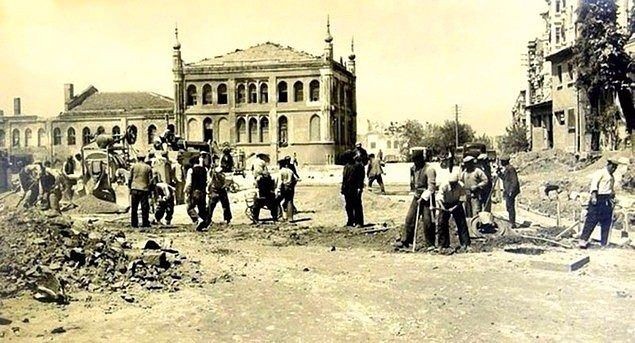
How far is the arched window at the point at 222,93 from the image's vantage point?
203 feet

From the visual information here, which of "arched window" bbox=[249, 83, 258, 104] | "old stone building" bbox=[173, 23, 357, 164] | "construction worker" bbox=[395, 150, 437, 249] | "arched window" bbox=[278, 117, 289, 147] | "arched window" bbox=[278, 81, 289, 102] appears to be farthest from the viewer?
"arched window" bbox=[249, 83, 258, 104]

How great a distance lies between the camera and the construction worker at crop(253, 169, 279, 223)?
16.8m

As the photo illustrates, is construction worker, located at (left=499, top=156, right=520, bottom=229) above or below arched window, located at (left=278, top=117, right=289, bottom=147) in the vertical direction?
below

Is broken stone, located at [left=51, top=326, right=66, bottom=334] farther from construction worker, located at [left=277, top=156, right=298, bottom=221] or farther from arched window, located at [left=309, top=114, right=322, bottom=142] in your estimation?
arched window, located at [left=309, top=114, right=322, bottom=142]

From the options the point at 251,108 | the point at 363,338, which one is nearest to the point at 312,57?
the point at 251,108

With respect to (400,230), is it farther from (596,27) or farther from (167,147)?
(596,27)

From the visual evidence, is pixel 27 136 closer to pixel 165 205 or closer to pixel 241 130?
pixel 241 130

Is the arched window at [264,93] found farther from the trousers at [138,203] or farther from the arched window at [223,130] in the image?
the trousers at [138,203]

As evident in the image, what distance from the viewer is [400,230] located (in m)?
13.7

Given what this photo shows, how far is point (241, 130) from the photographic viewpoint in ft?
204

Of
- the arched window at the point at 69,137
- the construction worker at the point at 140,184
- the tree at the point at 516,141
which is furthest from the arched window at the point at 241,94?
the construction worker at the point at 140,184

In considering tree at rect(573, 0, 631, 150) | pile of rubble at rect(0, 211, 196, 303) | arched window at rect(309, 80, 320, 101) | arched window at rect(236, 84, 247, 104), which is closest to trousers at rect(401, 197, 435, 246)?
pile of rubble at rect(0, 211, 196, 303)

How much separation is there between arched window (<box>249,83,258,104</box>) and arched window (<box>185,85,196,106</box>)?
5.10m

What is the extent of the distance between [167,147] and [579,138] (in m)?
23.5
